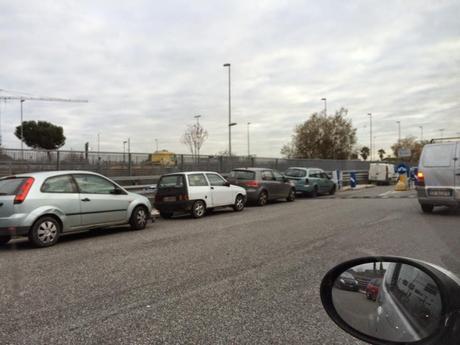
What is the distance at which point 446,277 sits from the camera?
1.52 meters

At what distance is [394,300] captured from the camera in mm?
1743

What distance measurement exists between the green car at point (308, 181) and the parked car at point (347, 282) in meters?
19.0

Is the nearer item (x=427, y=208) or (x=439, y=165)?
(x=439, y=165)

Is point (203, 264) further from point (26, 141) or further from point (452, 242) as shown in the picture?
point (26, 141)

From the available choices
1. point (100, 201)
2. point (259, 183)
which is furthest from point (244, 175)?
point (100, 201)

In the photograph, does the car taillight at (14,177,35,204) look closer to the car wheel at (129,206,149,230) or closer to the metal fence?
the car wheel at (129,206,149,230)

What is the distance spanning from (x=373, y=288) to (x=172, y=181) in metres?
11.4

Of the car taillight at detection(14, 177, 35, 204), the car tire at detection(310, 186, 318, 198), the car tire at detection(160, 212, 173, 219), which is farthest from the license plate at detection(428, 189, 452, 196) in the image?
the car taillight at detection(14, 177, 35, 204)

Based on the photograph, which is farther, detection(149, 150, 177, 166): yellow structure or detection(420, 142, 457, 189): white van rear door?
detection(149, 150, 177, 166): yellow structure

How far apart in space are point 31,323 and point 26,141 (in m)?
82.4

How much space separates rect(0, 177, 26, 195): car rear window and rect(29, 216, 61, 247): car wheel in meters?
0.76

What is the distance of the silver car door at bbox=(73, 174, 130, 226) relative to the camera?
8.90m

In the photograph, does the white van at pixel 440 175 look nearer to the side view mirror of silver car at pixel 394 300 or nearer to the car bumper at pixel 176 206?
the car bumper at pixel 176 206

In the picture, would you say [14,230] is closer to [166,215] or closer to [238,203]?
[166,215]
